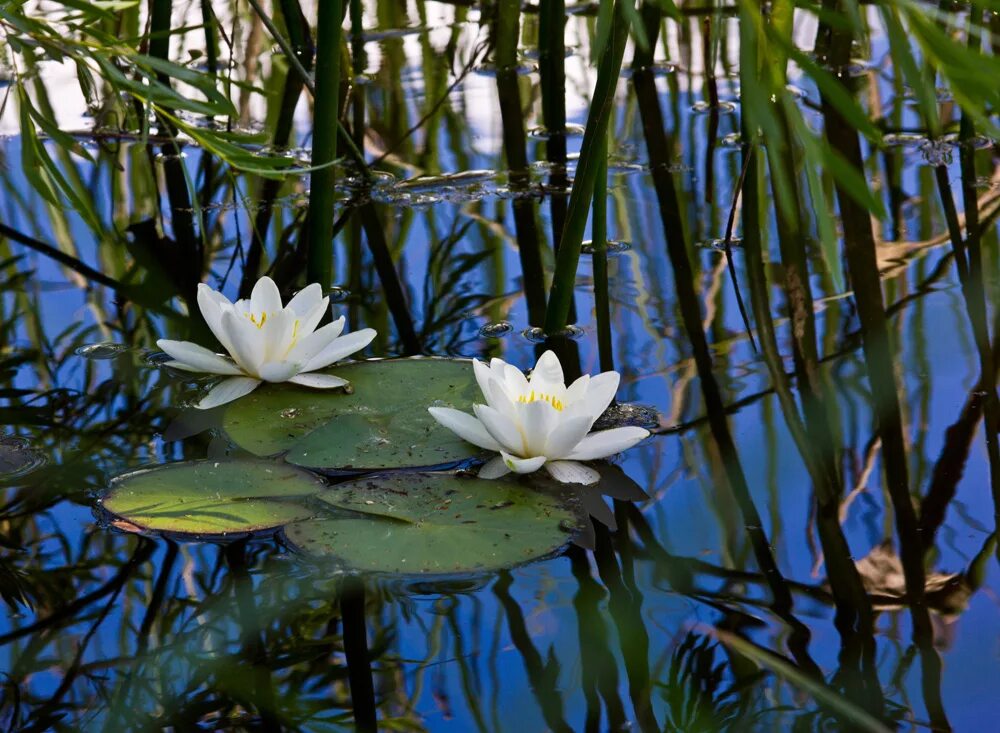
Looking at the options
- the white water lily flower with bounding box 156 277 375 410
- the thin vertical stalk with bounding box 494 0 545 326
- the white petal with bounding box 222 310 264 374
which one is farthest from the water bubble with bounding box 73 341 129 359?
the thin vertical stalk with bounding box 494 0 545 326

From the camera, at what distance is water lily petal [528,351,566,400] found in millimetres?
1601

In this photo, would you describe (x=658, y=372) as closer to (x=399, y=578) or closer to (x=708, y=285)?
(x=708, y=285)

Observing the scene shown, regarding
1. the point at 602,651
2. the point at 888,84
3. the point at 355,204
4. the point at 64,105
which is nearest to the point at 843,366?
the point at 602,651

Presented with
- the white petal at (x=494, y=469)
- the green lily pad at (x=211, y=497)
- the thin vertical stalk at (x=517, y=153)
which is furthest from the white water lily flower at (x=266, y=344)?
the thin vertical stalk at (x=517, y=153)

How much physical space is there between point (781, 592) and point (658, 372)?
0.59 m

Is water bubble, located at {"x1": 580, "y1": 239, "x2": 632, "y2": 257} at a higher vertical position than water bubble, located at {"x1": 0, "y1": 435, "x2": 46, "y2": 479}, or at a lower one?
higher

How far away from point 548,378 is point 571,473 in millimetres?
137

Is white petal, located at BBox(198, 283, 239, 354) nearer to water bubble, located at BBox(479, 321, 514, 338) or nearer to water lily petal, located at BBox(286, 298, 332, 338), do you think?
water lily petal, located at BBox(286, 298, 332, 338)

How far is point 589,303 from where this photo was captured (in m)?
2.15

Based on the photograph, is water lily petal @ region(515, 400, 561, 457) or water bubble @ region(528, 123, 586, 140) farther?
water bubble @ region(528, 123, 586, 140)

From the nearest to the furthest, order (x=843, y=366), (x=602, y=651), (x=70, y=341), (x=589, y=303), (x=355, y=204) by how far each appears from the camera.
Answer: (x=602, y=651)
(x=843, y=366)
(x=70, y=341)
(x=589, y=303)
(x=355, y=204)

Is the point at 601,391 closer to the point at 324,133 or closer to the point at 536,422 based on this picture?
the point at 536,422

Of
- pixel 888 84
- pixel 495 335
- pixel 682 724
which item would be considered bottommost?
pixel 682 724

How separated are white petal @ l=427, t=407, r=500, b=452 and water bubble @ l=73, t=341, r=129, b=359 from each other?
0.69 m
